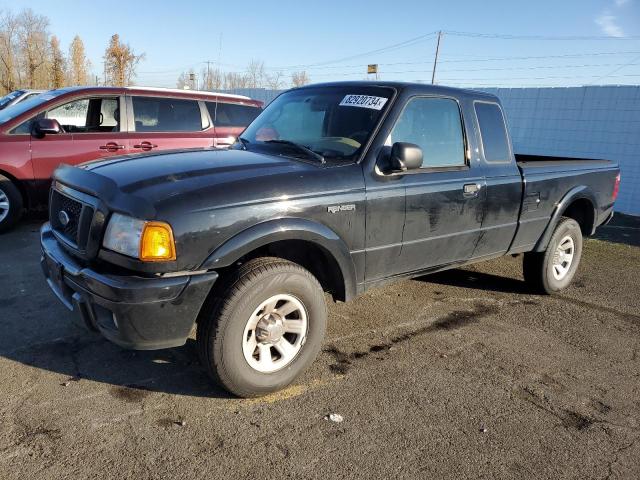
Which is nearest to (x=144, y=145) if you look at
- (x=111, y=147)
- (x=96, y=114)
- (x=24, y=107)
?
(x=111, y=147)

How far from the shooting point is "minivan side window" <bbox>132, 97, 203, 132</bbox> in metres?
7.26

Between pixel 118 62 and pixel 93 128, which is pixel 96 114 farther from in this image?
pixel 118 62

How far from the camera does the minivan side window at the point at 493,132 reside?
14.5 ft

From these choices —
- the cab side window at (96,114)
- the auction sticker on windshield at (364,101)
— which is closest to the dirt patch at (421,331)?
the auction sticker on windshield at (364,101)

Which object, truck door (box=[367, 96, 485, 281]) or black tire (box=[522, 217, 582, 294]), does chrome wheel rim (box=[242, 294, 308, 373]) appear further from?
black tire (box=[522, 217, 582, 294])

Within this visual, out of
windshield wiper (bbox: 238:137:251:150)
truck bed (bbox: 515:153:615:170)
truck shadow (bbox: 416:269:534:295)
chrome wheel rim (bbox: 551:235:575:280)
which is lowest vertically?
truck shadow (bbox: 416:269:534:295)

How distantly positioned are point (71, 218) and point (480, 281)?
14.2 feet

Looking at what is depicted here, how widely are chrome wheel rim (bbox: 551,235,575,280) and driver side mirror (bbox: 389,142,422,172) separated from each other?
265 centimetres

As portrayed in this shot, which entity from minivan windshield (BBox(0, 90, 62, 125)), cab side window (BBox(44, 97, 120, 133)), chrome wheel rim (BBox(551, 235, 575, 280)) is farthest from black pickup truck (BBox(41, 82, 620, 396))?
minivan windshield (BBox(0, 90, 62, 125))

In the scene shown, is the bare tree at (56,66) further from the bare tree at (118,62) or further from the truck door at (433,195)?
the truck door at (433,195)

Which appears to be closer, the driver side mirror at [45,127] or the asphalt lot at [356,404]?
the asphalt lot at [356,404]

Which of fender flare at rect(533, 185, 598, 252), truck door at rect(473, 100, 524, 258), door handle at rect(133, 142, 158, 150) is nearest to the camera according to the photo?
truck door at rect(473, 100, 524, 258)

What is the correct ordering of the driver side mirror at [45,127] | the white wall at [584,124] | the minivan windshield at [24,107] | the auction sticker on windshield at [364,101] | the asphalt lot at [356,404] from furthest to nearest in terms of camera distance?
the white wall at [584,124]
the minivan windshield at [24,107]
the driver side mirror at [45,127]
the auction sticker on windshield at [364,101]
the asphalt lot at [356,404]

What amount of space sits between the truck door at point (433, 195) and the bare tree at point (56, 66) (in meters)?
42.1
